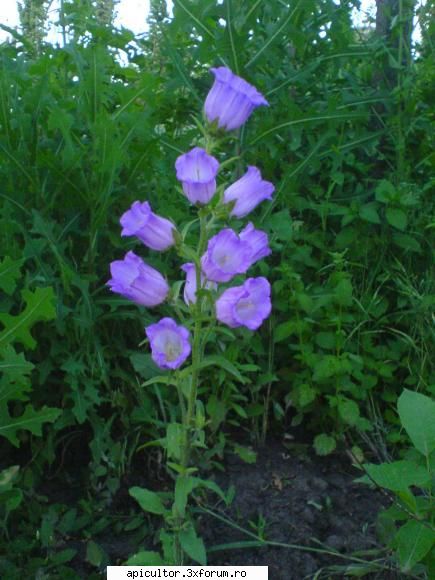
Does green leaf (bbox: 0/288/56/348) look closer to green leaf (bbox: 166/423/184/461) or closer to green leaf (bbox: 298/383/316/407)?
green leaf (bbox: 166/423/184/461)

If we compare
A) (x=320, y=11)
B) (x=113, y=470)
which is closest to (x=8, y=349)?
(x=113, y=470)

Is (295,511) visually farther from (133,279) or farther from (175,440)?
(133,279)

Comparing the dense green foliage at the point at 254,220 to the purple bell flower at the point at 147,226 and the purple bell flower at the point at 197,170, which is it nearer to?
the purple bell flower at the point at 147,226

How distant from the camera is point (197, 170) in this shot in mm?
1411

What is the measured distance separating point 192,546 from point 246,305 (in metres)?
0.50

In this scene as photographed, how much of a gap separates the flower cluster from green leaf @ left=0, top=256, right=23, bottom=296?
1.70 feet

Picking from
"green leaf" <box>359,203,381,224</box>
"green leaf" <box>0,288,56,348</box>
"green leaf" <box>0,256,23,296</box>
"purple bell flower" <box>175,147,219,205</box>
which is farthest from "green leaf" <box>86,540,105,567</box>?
"green leaf" <box>359,203,381,224</box>

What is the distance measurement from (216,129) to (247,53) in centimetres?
112

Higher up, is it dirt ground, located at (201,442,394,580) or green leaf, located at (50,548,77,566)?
dirt ground, located at (201,442,394,580)

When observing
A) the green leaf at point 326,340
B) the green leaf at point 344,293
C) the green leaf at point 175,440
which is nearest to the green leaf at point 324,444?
the green leaf at point 326,340

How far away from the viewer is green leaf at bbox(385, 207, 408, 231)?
8.02 feet

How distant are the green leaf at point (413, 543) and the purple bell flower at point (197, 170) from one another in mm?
770

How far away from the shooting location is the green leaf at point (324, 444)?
2.27m

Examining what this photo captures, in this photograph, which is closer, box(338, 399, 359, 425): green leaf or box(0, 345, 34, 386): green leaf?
box(0, 345, 34, 386): green leaf
